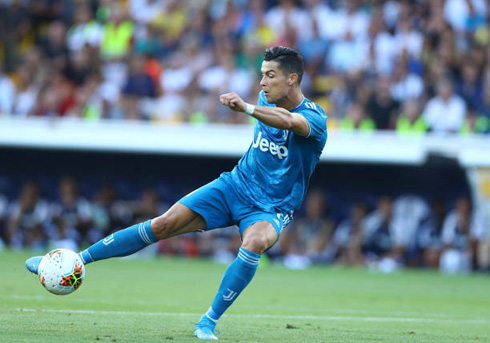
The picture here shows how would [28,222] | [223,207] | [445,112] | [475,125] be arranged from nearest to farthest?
[223,207] → [475,125] → [445,112] → [28,222]

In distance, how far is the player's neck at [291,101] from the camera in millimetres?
7066

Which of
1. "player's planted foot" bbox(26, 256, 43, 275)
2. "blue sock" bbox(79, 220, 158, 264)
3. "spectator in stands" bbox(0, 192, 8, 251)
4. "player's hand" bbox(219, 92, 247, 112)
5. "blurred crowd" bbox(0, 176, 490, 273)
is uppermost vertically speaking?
"player's hand" bbox(219, 92, 247, 112)

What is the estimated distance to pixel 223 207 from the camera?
23.3 ft

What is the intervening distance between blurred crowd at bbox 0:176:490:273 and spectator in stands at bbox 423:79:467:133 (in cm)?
153

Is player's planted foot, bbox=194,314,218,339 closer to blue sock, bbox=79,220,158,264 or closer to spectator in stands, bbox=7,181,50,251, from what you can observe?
blue sock, bbox=79,220,158,264

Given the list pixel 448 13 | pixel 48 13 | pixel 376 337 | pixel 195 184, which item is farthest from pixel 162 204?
pixel 376 337

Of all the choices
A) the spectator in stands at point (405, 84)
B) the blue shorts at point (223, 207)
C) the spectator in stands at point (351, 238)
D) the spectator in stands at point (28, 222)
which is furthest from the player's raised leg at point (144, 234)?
the spectator in stands at point (28, 222)

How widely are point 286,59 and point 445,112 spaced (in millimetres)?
10262

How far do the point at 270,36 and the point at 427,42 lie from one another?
3.32 metres

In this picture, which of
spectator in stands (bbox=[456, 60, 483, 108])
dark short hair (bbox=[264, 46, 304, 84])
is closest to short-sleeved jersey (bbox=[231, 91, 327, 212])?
dark short hair (bbox=[264, 46, 304, 84])

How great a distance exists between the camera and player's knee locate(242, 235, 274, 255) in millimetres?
6602

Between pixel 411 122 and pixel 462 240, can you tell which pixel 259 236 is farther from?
pixel 462 240

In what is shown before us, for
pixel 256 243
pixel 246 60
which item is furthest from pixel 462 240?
pixel 256 243

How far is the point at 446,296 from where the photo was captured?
38.4 ft
